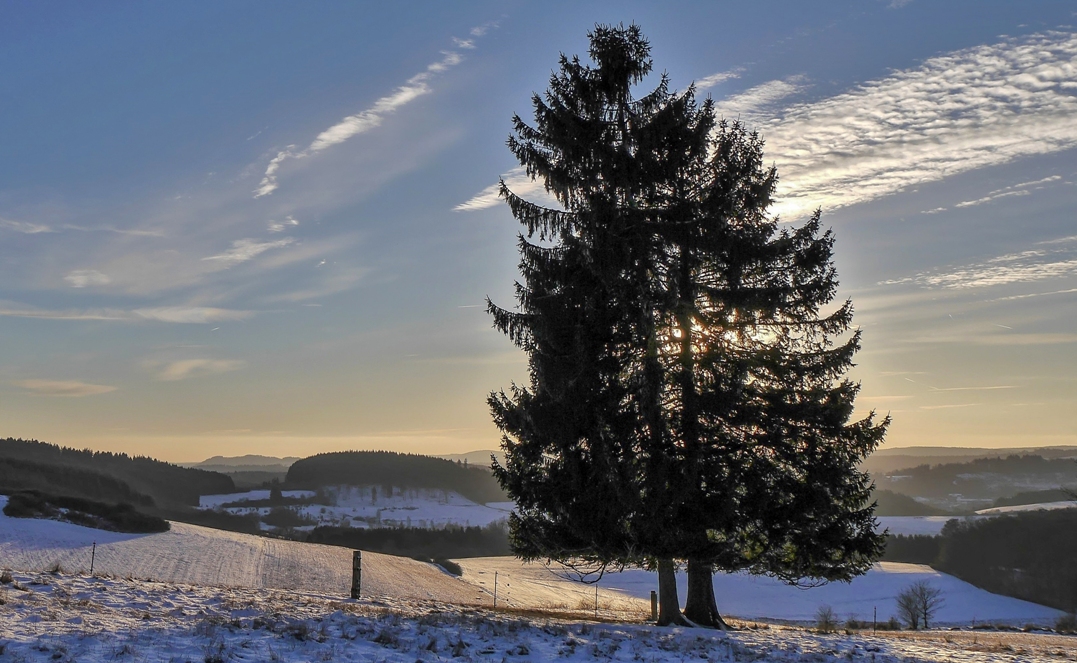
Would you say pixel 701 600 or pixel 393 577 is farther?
pixel 393 577

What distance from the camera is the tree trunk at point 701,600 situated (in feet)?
55.9

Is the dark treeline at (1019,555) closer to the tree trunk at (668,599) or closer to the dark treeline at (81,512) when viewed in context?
the tree trunk at (668,599)

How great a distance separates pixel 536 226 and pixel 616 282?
8.87 feet

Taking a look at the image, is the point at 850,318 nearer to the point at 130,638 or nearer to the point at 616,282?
the point at 616,282

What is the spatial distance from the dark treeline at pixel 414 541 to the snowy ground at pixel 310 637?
290 ft

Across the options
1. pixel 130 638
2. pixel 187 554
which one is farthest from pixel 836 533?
pixel 187 554

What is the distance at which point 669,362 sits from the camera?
17156 millimetres

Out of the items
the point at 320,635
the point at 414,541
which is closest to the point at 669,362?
the point at 320,635

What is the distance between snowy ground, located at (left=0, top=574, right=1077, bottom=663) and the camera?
9031mm

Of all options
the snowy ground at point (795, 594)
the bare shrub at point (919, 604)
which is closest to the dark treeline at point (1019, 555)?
the snowy ground at point (795, 594)

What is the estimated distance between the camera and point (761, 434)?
16.7m

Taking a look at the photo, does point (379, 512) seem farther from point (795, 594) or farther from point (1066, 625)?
point (1066, 625)

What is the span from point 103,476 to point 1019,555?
5323 inches

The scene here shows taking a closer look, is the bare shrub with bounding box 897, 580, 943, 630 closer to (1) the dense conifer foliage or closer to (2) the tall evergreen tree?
(1) the dense conifer foliage
